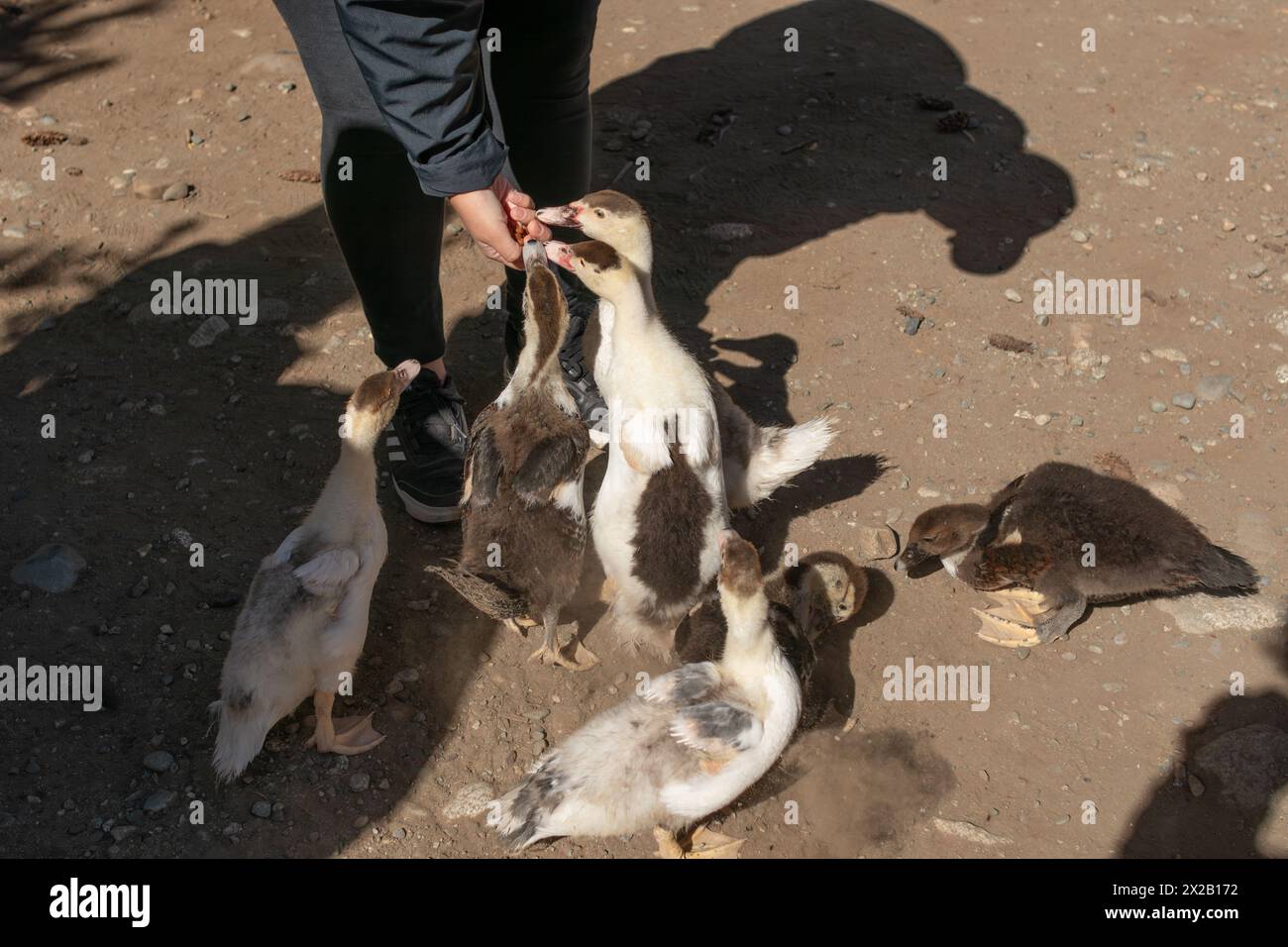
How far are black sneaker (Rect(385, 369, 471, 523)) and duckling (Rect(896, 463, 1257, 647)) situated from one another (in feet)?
6.39

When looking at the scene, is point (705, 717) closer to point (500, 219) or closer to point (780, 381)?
point (500, 219)

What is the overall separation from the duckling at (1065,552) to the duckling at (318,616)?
7.19 ft

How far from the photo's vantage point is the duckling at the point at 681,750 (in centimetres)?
336

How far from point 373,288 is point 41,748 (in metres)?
2.05

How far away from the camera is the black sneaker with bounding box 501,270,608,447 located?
16.1 feet

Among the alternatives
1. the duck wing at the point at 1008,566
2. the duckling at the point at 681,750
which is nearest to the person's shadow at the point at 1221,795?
the duck wing at the point at 1008,566

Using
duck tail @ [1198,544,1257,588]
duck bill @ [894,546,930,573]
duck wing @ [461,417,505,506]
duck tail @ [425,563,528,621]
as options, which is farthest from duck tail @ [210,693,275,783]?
duck tail @ [1198,544,1257,588]

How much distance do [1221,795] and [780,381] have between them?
2.62 metres

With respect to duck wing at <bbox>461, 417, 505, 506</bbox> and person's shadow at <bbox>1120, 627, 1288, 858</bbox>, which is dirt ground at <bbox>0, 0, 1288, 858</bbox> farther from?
duck wing at <bbox>461, 417, 505, 506</bbox>

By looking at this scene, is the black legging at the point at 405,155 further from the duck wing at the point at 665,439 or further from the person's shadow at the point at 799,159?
the person's shadow at the point at 799,159

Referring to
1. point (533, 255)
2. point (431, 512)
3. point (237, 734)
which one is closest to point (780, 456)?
point (533, 255)

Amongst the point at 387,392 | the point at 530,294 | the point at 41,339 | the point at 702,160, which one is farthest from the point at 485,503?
the point at 702,160

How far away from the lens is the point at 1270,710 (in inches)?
153

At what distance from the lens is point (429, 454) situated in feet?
14.7
